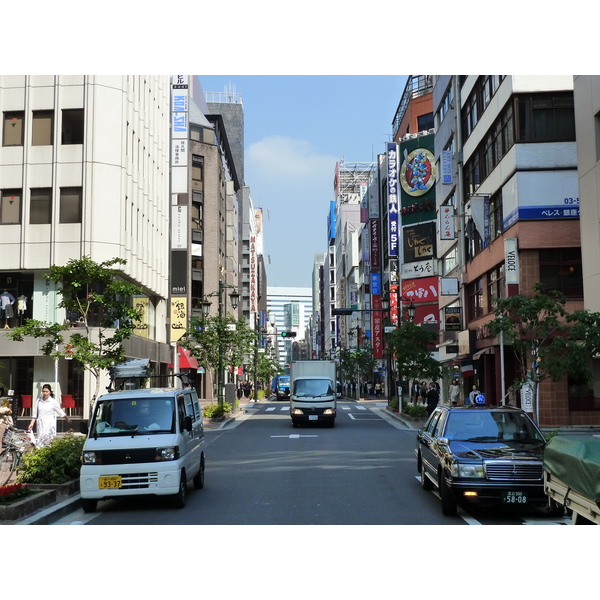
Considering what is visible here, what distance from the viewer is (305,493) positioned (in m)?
14.1

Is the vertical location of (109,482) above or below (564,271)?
below

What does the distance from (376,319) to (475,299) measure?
40888 mm

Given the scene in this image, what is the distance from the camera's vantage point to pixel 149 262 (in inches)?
1666

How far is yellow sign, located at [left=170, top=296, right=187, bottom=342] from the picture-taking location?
1858 inches

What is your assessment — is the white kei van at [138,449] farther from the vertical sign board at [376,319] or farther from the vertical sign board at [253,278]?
the vertical sign board at [253,278]

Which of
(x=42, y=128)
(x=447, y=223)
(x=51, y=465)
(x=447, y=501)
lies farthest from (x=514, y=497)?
(x=447, y=223)

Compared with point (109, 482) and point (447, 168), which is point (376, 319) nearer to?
point (447, 168)

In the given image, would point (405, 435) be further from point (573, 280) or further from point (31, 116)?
point (31, 116)

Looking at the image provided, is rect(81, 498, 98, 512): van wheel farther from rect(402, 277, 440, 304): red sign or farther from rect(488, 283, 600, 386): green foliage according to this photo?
rect(402, 277, 440, 304): red sign

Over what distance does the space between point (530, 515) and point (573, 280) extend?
21.2 m

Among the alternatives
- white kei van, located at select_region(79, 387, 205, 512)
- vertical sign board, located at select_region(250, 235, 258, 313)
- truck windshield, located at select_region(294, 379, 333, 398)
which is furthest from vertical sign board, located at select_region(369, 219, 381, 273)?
white kei van, located at select_region(79, 387, 205, 512)

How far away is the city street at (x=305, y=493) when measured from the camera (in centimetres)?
1159

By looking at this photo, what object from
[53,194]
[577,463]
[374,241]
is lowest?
[577,463]

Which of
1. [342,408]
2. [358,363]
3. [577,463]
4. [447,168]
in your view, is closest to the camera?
[577,463]
